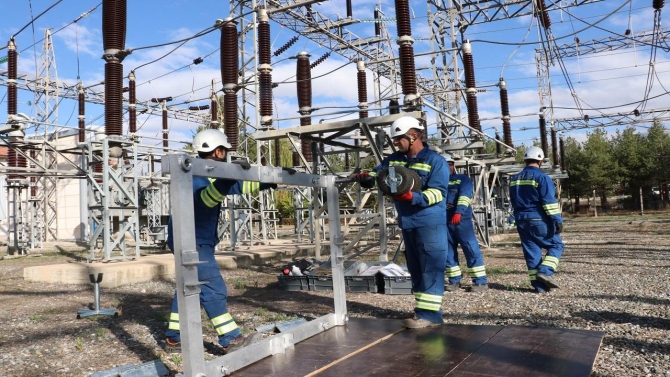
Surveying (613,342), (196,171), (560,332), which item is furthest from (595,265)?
(196,171)

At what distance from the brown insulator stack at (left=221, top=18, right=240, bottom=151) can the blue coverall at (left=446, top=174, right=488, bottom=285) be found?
4.40 m

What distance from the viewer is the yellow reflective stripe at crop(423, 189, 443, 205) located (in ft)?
14.5

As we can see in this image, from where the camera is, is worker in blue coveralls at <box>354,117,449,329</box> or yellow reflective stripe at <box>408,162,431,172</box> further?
yellow reflective stripe at <box>408,162,431,172</box>

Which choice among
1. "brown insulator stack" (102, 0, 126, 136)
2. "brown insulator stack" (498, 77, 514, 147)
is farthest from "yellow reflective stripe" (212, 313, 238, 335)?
"brown insulator stack" (498, 77, 514, 147)

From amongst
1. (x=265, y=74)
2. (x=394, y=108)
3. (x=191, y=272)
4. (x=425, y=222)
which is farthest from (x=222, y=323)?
(x=265, y=74)

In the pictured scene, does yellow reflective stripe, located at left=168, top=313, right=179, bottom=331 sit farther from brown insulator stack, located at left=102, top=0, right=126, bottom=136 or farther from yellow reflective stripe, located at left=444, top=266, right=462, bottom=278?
brown insulator stack, located at left=102, top=0, right=126, bottom=136

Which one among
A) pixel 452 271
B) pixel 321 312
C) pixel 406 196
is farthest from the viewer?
pixel 452 271

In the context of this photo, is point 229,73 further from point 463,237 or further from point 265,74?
point 463,237

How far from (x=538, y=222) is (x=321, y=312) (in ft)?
9.55

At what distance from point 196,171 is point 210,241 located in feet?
3.76

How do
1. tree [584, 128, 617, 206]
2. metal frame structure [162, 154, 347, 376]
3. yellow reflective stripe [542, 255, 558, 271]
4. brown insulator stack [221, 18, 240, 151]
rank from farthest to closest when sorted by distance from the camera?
tree [584, 128, 617, 206]
brown insulator stack [221, 18, 240, 151]
yellow reflective stripe [542, 255, 558, 271]
metal frame structure [162, 154, 347, 376]

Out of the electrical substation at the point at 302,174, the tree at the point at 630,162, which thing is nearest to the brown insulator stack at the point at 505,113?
the electrical substation at the point at 302,174

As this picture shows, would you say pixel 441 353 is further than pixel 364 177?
No

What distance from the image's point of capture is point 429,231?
4484mm
